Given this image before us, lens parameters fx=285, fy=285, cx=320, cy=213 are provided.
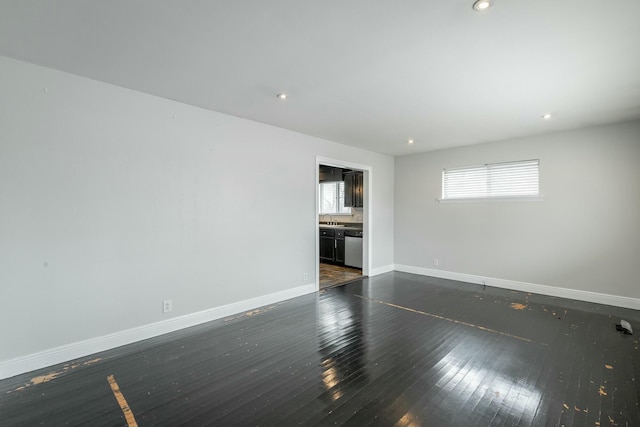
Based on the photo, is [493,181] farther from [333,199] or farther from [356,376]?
[356,376]

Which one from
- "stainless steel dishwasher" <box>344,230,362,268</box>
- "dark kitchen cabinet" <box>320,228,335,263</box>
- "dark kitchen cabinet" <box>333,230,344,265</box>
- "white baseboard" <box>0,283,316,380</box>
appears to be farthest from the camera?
"dark kitchen cabinet" <box>320,228,335,263</box>

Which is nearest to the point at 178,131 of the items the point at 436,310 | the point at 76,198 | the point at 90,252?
the point at 76,198

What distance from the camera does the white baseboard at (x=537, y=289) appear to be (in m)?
4.01

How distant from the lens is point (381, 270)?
6.14 m

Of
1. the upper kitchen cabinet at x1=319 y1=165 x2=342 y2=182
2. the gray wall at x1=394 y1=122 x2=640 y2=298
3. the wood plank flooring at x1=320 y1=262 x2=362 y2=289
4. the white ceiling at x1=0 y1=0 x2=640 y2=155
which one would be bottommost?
the wood plank flooring at x1=320 y1=262 x2=362 y2=289

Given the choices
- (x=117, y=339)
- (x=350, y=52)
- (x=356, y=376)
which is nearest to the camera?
(x=350, y=52)

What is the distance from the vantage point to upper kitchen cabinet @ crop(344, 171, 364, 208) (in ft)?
22.8

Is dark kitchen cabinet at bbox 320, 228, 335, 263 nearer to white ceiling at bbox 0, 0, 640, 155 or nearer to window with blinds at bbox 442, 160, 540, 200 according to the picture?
window with blinds at bbox 442, 160, 540, 200

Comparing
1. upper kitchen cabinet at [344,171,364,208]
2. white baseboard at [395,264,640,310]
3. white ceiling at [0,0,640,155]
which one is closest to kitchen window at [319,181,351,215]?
upper kitchen cabinet at [344,171,364,208]

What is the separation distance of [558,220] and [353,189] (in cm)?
398

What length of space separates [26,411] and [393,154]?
6.19 metres

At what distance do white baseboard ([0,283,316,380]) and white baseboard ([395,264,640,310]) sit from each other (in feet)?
11.4

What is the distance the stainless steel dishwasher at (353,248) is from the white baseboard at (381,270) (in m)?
0.49

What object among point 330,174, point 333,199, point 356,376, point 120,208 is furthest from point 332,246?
point 120,208
